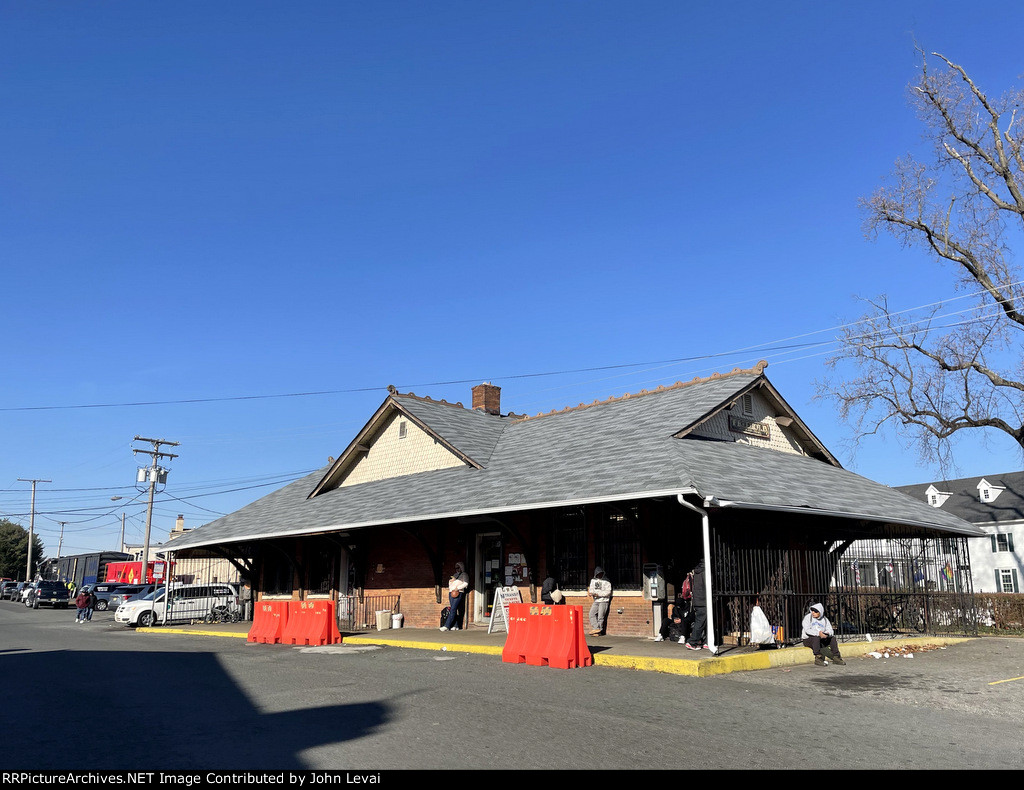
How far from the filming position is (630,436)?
63.4ft

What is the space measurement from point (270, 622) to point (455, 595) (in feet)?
14.6

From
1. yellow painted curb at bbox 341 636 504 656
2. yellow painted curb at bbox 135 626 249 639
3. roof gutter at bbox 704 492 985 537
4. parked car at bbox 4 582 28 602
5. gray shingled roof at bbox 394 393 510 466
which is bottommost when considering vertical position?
parked car at bbox 4 582 28 602

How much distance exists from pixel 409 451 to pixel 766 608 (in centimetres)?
1254

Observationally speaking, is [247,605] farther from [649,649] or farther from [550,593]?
[649,649]

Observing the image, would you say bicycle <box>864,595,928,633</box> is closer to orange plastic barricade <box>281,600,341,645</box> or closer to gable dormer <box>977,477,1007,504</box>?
orange plastic barricade <box>281,600,341,645</box>

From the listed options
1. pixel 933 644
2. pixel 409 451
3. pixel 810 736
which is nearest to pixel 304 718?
pixel 810 736

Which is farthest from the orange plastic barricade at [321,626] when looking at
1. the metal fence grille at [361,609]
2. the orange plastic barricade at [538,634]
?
the orange plastic barricade at [538,634]

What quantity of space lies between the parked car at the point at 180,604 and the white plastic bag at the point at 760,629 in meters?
21.7

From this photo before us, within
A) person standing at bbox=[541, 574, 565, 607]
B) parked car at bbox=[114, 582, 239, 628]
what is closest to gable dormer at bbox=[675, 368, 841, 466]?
person standing at bbox=[541, 574, 565, 607]

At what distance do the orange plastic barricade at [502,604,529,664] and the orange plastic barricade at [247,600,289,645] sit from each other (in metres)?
7.17

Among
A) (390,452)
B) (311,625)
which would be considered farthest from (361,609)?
(311,625)

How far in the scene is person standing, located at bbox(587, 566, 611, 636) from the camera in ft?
57.6
